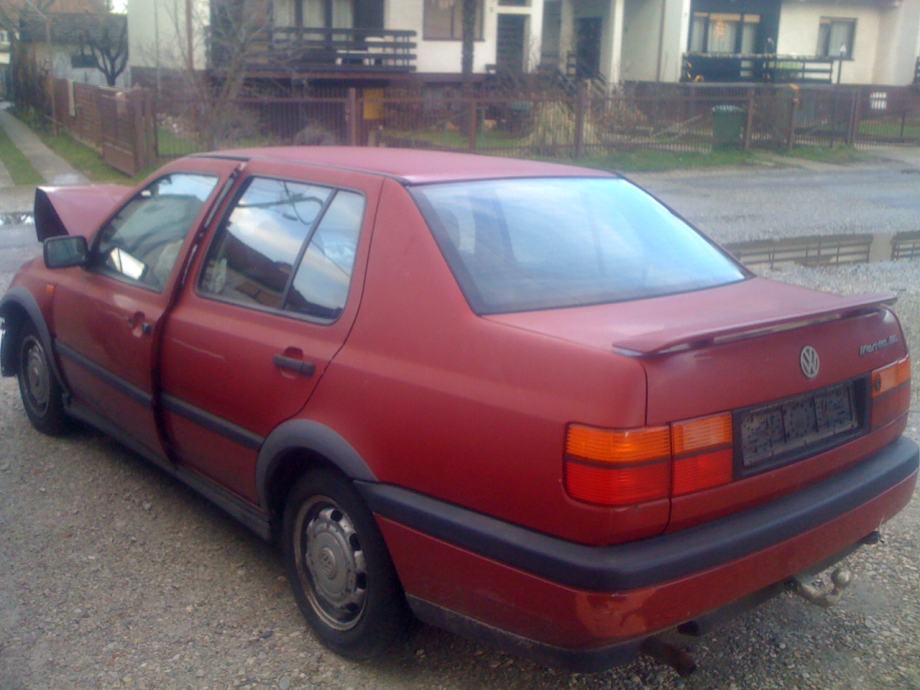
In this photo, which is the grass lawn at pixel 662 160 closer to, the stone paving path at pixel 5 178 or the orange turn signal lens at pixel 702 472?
the stone paving path at pixel 5 178

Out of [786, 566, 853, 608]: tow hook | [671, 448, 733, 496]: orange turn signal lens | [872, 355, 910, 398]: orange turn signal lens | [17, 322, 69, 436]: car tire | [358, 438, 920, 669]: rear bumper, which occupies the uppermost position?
[872, 355, 910, 398]: orange turn signal lens

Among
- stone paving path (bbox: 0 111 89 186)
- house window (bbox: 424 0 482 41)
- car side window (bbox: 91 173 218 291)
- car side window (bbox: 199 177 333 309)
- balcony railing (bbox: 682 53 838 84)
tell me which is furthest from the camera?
balcony railing (bbox: 682 53 838 84)

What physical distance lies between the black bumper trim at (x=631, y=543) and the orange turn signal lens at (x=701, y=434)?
0.23 meters

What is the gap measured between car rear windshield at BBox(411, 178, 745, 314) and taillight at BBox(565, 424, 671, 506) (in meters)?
0.61

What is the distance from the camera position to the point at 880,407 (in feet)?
12.0

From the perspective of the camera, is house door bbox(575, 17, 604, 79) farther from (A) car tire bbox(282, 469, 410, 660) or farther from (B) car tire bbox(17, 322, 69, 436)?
(A) car tire bbox(282, 469, 410, 660)

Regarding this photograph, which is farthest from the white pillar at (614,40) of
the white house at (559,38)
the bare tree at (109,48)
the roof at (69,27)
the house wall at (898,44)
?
the roof at (69,27)

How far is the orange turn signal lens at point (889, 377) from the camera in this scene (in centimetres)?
360

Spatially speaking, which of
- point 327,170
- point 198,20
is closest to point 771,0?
point 198,20

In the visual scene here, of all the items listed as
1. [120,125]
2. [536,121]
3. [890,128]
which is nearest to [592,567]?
[120,125]

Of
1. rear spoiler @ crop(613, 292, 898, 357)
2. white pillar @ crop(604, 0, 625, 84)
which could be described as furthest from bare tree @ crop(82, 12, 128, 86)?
rear spoiler @ crop(613, 292, 898, 357)

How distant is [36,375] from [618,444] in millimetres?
4095

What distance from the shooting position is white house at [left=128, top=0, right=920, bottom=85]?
26328mm

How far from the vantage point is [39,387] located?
595 centimetres
